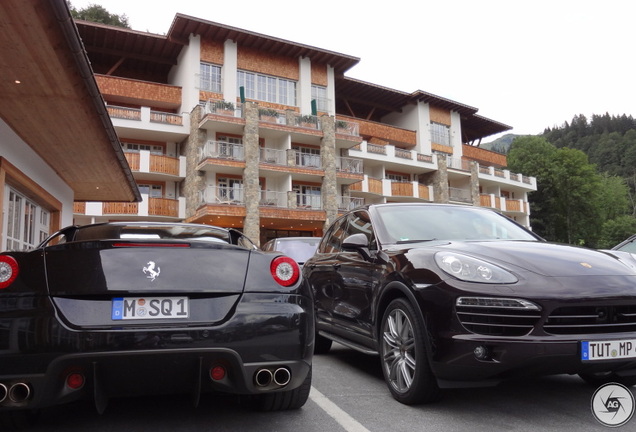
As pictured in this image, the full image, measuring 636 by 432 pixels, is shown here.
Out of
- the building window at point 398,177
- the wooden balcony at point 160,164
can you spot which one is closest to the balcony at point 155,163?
the wooden balcony at point 160,164

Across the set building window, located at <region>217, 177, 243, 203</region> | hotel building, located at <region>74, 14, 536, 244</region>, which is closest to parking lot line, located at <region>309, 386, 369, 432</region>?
hotel building, located at <region>74, 14, 536, 244</region>

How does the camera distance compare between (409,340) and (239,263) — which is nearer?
(239,263)

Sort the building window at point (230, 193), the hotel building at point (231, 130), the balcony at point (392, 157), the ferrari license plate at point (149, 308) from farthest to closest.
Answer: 1. the balcony at point (392, 157)
2. the hotel building at point (231, 130)
3. the building window at point (230, 193)
4. the ferrari license plate at point (149, 308)

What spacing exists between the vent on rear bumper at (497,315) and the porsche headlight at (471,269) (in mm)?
158

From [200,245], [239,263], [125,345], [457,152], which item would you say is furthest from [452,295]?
[457,152]

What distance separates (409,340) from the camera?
370 centimetres

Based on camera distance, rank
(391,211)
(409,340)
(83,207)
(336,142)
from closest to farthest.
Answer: (409,340) → (391,211) → (83,207) → (336,142)

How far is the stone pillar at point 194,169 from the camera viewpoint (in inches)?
1192

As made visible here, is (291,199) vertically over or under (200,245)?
over

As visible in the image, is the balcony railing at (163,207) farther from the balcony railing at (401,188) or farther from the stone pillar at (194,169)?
the balcony railing at (401,188)

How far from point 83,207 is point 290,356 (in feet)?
92.5

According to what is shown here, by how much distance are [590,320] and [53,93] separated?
6.98 meters

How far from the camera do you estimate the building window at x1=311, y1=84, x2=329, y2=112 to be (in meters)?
35.9

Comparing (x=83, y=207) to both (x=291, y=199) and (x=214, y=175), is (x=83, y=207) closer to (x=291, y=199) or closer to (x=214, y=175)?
(x=214, y=175)
